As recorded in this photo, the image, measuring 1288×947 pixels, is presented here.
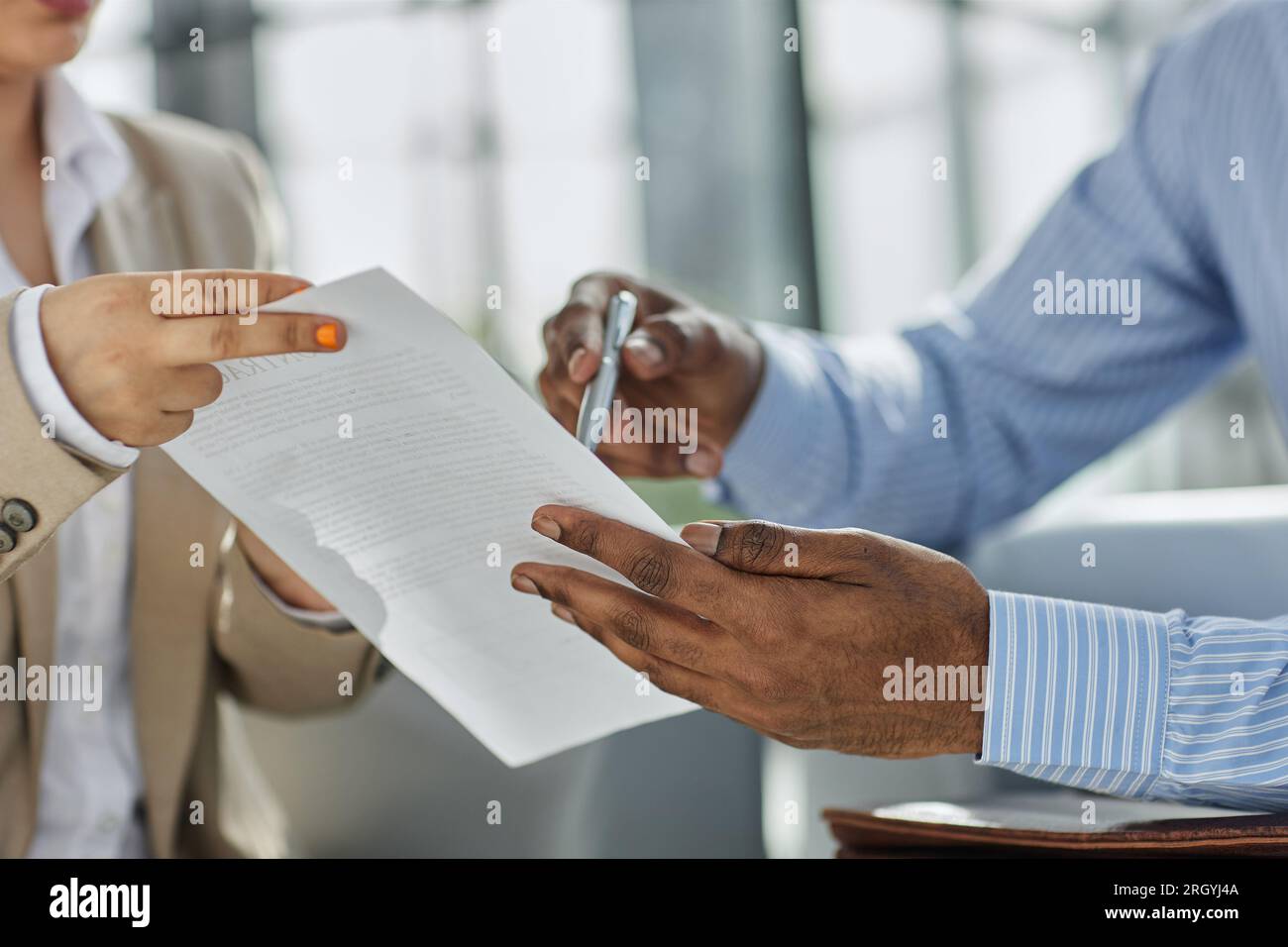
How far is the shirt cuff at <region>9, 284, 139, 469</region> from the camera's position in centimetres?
51

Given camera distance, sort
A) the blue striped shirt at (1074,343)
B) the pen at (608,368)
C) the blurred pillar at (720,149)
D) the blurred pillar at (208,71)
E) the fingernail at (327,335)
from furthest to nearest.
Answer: the blurred pillar at (208,71) → the blurred pillar at (720,149) → the blue striped shirt at (1074,343) → the pen at (608,368) → the fingernail at (327,335)

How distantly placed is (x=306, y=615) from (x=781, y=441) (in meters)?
0.38

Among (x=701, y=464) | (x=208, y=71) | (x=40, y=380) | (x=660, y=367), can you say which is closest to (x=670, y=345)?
(x=660, y=367)

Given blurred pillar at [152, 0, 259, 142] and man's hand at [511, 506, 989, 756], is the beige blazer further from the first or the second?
blurred pillar at [152, 0, 259, 142]

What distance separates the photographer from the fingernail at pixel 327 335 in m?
0.47

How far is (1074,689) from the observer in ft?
1.74

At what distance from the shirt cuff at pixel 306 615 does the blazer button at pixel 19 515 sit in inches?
9.4

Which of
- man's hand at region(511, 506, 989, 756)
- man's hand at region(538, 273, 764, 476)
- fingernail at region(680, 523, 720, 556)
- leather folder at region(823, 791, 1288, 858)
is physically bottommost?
leather folder at region(823, 791, 1288, 858)

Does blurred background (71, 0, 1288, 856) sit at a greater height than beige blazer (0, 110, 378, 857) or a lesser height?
greater

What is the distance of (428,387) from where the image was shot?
1.58 ft

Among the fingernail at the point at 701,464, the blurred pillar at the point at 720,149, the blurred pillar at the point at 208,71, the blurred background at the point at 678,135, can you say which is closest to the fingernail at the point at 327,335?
the fingernail at the point at 701,464

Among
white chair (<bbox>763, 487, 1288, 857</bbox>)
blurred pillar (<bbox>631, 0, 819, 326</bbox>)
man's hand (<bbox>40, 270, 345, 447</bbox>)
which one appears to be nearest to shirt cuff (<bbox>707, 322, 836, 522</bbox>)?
white chair (<bbox>763, 487, 1288, 857</bbox>)

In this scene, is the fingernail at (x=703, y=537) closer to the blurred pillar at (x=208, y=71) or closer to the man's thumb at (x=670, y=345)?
the man's thumb at (x=670, y=345)

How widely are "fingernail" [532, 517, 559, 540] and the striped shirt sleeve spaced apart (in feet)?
0.67
